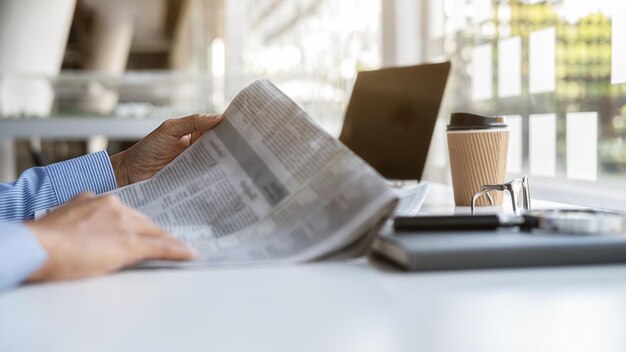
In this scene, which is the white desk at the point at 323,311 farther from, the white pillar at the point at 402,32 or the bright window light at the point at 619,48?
the white pillar at the point at 402,32

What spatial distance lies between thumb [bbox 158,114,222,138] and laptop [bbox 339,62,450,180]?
60 cm

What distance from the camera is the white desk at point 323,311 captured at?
417mm

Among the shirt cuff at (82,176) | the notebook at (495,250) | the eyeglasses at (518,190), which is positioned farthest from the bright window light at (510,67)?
the notebook at (495,250)

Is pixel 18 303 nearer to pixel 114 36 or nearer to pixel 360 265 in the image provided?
pixel 360 265

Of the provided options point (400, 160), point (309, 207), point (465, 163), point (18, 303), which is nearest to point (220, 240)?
point (309, 207)

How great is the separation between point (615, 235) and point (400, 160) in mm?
987

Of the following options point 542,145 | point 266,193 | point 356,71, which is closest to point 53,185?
point 266,193

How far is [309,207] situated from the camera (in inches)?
26.4

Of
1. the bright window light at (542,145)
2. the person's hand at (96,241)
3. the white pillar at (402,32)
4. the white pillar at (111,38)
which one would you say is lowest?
the bright window light at (542,145)

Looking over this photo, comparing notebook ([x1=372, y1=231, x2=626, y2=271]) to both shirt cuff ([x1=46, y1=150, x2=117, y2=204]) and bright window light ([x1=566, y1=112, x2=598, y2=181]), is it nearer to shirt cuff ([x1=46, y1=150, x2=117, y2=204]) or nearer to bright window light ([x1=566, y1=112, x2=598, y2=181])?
shirt cuff ([x1=46, y1=150, x2=117, y2=204])

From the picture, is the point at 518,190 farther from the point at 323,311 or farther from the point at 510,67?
the point at 510,67

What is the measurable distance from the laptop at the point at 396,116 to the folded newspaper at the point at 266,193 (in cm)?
72

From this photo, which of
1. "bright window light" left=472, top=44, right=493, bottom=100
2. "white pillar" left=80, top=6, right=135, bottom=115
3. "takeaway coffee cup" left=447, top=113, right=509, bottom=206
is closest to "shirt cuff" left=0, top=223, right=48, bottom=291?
"takeaway coffee cup" left=447, top=113, right=509, bottom=206

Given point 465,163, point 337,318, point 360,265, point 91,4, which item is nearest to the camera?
point 337,318
